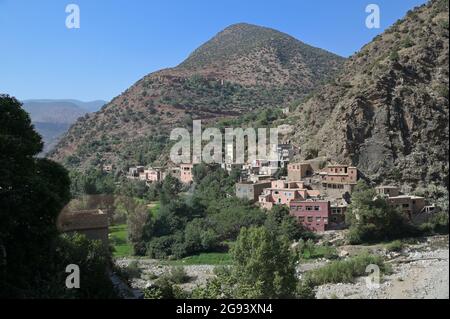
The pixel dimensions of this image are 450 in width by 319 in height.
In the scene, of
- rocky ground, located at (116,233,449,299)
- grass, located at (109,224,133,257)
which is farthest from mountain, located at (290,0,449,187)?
grass, located at (109,224,133,257)

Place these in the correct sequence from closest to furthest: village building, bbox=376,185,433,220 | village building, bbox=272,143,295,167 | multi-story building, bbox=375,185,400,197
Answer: village building, bbox=376,185,433,220 → multi-story building, bbox=375,185,400,197 → village building, bbox=272,143,295,167

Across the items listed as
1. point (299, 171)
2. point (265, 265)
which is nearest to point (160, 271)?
point (265, 265)

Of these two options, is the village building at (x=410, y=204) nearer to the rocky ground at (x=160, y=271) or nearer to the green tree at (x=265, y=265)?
the rocky ground at (x=160, y=271)

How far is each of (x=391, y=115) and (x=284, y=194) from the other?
8.47m

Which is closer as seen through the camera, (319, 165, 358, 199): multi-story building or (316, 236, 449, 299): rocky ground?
(316, 236, 449, 299): rocky ground

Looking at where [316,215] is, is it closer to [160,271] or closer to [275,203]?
[275,203]

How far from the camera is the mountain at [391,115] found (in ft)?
78.3

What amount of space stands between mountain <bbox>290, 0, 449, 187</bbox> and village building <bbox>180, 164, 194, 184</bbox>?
727cm

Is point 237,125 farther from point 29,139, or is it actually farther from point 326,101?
point 29,139

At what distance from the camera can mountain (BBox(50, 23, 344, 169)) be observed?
46969mm

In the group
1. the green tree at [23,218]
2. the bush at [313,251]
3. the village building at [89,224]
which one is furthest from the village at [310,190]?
the green tree at [23,218]

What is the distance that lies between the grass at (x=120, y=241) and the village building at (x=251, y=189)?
6.07m

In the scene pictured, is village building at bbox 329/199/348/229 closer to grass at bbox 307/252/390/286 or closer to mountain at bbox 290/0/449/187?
mountain at bbox 290/0/449/187
